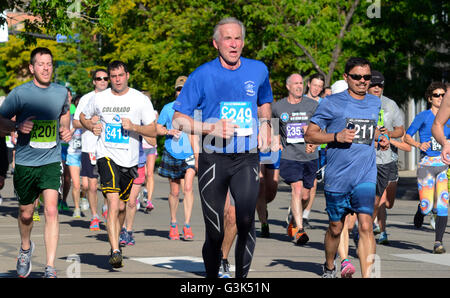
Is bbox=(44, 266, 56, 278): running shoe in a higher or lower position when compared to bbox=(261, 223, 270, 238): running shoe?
higher

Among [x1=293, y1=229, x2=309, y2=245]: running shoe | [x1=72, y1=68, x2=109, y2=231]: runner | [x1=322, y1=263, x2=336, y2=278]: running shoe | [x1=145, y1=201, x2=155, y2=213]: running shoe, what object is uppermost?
[x1=72, y1=68, x2=109, y2=231]: runner

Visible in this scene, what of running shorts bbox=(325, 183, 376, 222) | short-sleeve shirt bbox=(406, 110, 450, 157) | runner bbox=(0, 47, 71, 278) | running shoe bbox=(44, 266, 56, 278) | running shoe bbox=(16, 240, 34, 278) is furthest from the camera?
short-sleeve shirt bbox=(406, 110, 450, 157)

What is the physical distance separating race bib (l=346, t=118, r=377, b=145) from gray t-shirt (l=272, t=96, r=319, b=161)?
448 cm

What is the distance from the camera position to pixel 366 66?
333 inches

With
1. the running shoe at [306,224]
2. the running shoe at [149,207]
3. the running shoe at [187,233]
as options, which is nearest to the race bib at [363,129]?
the running shoe at [187,233]

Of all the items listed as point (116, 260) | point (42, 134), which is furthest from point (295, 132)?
point (42, 134)

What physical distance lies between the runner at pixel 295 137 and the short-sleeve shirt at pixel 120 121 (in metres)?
2.91

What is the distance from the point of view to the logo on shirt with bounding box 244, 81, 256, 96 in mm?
7633

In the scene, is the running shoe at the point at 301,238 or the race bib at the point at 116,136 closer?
the race bib at the point at 116,136

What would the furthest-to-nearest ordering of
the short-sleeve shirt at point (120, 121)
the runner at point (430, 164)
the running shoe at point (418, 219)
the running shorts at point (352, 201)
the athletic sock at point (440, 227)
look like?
the running shoe at point (418, 219)
the runner at point (430, 164)
the athletic sock at point (440, 227)
the short-sleeve shirt at point (120, 121)
the running shorts at point (352, 201)

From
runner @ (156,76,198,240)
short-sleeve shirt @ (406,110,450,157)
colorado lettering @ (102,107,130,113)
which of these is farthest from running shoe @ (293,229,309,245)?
colorado lettering @ (102,107,130,113)

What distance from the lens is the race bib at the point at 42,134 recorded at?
29.0 feet

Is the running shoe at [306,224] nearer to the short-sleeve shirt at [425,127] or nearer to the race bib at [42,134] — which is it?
the short-sleeve shirt at [425,127]

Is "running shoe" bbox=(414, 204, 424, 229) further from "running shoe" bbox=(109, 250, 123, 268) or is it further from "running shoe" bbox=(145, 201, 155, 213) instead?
"running shoe" bbox=(109, 250, 123, 268)
